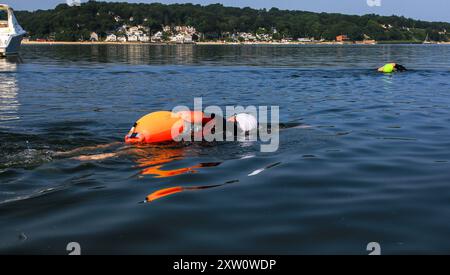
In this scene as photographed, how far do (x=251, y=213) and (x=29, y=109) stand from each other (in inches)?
460

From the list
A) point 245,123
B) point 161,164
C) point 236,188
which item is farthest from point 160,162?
point 245,123

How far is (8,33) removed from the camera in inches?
1994

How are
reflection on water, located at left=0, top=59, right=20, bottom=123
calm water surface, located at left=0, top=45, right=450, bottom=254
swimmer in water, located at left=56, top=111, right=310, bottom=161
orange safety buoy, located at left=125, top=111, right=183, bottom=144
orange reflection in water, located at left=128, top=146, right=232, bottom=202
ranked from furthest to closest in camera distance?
reflection on water, located at left=0, top=59, right=20, bottom=123
orange safety buoy, located at left=125, top=111, right=183, bottom=144
swimmer in water, located at left=56, top=111, right=310, bottom=161
orange reflection in water, located at left=128, top=146, right=232, bottom=202
calm water surface, located at left=0, top=45, right=450, bottom=254

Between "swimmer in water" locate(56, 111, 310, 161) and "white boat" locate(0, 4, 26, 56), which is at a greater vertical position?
"white boat" locate(0, 4, 26, 56)

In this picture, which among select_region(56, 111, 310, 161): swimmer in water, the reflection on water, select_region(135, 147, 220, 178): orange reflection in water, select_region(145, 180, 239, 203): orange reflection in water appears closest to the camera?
select_region(145, 180, 239, 203): orange reflection in water

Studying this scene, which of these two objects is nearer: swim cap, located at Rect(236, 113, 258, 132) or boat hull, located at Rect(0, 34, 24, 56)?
swim cap, located at Rect(236, 113, 258, 132)

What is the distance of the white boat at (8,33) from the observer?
4916 cm

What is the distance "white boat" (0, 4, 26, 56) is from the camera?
49.2 meters

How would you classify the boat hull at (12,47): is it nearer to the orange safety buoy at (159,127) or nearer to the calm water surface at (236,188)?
the calm water surface at (236,188)

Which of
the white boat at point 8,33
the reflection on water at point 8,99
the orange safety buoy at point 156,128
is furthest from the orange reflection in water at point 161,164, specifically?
the white boat at point 8,33

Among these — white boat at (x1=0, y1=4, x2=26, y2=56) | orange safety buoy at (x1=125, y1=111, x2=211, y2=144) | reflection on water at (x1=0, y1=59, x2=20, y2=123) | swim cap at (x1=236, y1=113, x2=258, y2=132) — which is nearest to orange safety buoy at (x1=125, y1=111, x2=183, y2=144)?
orange safety buoy at (x1=125, y1=111, x2=211, y2=144)

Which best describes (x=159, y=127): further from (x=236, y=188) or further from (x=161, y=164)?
(x=236, y=188)

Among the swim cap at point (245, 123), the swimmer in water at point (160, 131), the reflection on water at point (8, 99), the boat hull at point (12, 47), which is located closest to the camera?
the swimmer in water at point (160, 131)

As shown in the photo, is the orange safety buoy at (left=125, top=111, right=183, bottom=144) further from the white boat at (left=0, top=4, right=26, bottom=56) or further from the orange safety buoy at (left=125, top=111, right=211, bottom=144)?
the white boat at (left=0, top=4, right=26, bottom=56)
